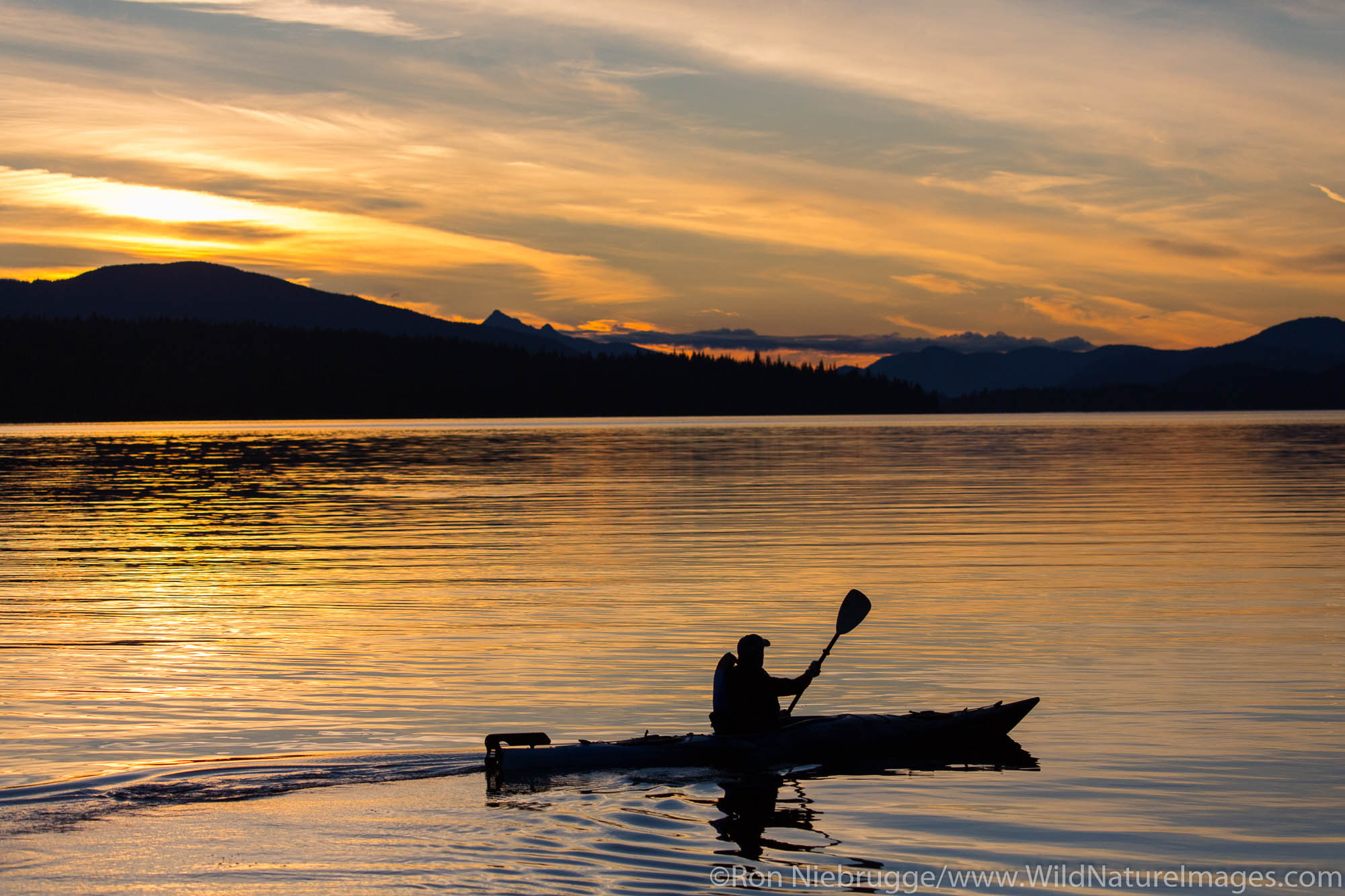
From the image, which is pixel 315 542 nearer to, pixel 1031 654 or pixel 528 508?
pixel 528 508

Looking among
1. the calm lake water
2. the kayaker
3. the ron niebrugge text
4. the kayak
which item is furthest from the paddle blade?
the ron niebrugge text

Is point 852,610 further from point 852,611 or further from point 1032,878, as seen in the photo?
point 1032,878

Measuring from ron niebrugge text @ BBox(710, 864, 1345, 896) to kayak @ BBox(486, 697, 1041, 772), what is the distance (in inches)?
121

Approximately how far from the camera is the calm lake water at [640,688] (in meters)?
12.5

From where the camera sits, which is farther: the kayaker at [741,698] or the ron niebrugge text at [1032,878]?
the kayaker at [741,698]

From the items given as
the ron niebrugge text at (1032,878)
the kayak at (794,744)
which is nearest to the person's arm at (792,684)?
the kayak at (794,744)

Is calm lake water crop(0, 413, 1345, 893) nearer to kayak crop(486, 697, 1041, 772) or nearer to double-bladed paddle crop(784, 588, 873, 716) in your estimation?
kayak crop(486, 697, 1041, 772)

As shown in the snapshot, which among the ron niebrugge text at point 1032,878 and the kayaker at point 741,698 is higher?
the kayaker at point 741,698

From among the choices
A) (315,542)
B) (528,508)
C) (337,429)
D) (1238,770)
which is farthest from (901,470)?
(337,429)

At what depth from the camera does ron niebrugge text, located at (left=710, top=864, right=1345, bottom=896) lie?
11.6 metres

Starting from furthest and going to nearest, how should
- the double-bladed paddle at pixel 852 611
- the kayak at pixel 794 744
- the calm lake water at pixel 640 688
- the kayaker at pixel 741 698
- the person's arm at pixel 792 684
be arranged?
the double-bladed paddle at pixel 852 611 → the person's arm at pixel 792 684 → the kayaker at pixel 741 698 → the kayak at pixel 794 744 → the calm lake water at pixel 640 688

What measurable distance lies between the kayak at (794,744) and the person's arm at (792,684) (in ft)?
1.18

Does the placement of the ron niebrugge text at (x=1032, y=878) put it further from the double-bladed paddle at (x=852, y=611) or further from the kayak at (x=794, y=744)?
the double-bladed paddle at (x=852, y=611)

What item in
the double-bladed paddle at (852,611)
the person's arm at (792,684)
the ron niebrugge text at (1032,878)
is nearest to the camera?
the ron niebrugge text at (1032,878)
